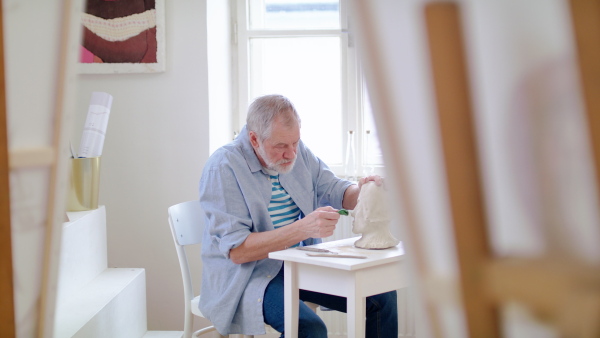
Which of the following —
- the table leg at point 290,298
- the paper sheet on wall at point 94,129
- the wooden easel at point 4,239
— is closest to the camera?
the wooden easel at point 4,239

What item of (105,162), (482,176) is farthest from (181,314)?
(482,176)

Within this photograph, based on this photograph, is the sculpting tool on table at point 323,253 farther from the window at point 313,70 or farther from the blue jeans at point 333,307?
the window at point 313,70

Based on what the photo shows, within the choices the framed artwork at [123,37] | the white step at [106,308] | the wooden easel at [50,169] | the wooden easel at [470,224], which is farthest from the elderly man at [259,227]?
the wooden easel at [470,224]

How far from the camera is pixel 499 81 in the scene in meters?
0.60

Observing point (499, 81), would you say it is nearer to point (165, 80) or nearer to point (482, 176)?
point (482, 176)

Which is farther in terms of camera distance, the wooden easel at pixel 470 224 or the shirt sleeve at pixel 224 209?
the shirt sleeve at pixel 224 209

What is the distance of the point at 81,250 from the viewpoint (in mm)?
2008

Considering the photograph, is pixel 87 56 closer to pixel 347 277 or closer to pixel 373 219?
pixel 373 219

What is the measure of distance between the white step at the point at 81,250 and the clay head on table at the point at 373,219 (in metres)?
0.87

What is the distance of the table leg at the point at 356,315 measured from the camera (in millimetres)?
1602

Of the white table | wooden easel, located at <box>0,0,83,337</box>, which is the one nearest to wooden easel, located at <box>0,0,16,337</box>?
wooden easel, located at <box>0,0,83,337</box>

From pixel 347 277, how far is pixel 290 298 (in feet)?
0.64

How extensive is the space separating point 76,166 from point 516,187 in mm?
1793

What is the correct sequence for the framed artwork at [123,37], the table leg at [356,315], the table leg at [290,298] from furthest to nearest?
the framed artwork at [123,37] → the table leg at [290,298] → the table leg at [356,315]
